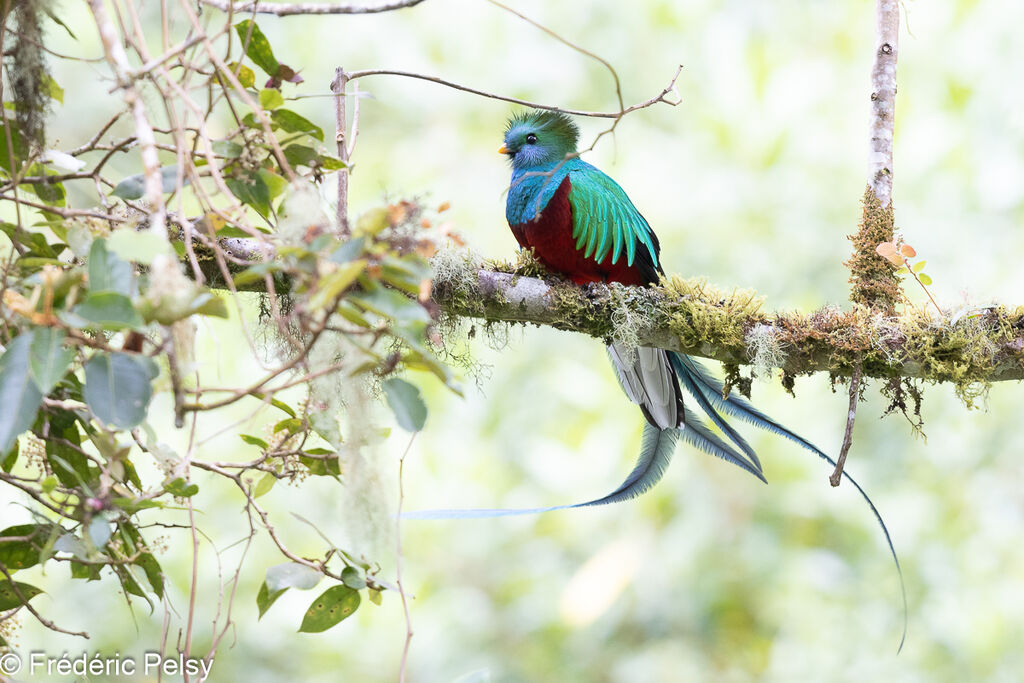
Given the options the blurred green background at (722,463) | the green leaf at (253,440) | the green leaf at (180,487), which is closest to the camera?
the green leaf at (180,487)

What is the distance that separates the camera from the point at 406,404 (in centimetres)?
90

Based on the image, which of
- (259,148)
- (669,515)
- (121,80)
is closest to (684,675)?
(669,515)

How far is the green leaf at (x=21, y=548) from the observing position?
121 cm

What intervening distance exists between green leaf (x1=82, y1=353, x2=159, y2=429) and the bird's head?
193cm

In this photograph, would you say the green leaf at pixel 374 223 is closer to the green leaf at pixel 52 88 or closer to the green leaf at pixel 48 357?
the green leaf at pixel 48 357

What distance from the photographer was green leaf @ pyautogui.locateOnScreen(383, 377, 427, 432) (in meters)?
0.89

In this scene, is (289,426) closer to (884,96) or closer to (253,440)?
(253,440)

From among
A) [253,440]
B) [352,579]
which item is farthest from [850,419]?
[253,440]

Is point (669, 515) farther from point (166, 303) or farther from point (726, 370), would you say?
point (166, 303)

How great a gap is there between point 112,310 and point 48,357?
8 centimetres

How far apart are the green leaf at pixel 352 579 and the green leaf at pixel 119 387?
0.58m

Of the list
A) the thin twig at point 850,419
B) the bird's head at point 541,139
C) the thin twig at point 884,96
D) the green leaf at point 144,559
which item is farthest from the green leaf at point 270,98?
the bird's head at point 541,139

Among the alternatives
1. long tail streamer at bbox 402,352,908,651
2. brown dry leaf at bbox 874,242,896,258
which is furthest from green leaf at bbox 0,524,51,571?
brown dry leaf at bbox 874,242,896,258

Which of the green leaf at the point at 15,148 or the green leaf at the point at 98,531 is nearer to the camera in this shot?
the green leaf at the point at 98,531
